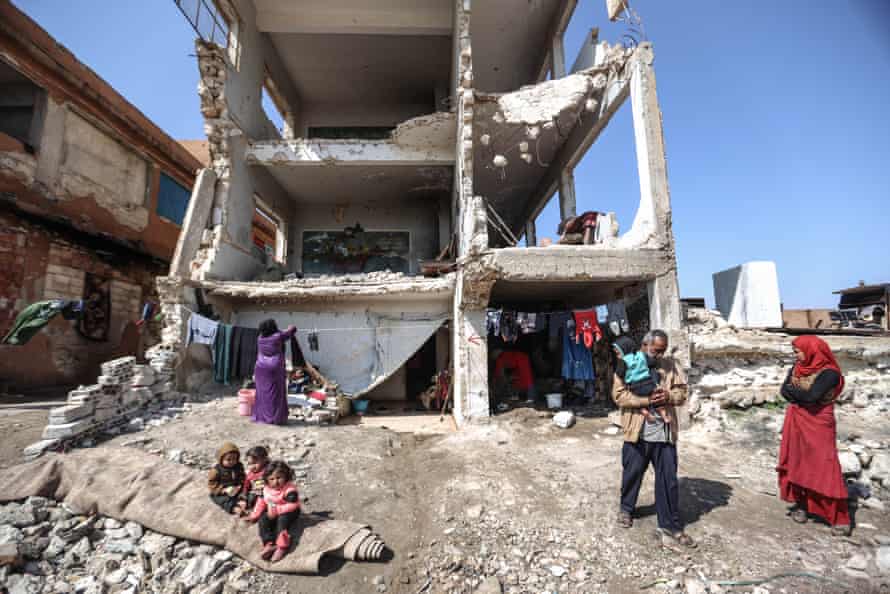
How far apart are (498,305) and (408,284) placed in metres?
3.51

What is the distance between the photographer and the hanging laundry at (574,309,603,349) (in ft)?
23.5

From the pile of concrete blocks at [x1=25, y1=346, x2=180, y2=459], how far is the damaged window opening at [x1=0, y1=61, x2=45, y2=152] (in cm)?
610

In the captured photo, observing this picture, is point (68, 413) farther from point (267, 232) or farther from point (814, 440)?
point (267, 232)

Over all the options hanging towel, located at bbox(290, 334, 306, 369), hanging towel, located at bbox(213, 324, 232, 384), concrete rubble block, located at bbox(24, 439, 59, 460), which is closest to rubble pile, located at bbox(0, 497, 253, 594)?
concrete rubble block, located at bbox(24, 439, 59, 460)

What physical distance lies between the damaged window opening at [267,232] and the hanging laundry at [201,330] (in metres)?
3.38

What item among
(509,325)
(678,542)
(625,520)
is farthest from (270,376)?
(678,542)

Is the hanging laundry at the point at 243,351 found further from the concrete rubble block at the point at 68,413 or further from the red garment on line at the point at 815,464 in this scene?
the red garment on line at the point at 815,464

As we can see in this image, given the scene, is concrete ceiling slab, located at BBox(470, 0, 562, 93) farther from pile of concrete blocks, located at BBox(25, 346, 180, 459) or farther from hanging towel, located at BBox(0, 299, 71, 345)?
hanging towel, located at BBox(0, 299, 71, 345)

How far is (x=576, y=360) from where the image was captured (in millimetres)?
7852

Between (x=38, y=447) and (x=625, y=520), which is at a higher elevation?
(x=38, y=447)

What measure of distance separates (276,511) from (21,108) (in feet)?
38.0

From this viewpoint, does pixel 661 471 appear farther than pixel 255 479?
No

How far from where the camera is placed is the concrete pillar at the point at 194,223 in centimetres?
762

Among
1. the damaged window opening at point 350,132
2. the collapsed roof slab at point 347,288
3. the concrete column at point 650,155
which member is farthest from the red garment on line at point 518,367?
the damaged window opening at point 350,132
